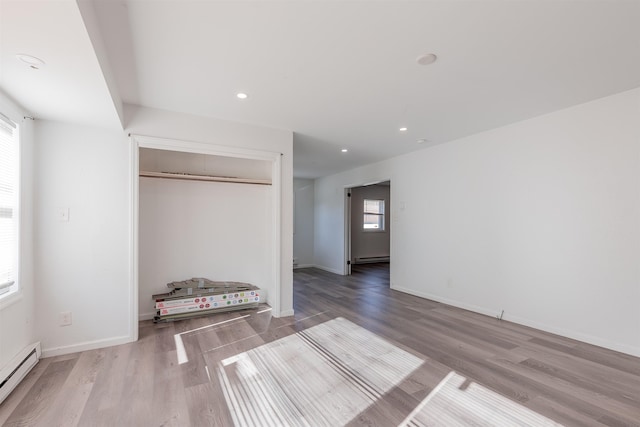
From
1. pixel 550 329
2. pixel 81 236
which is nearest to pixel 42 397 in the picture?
pixel 81 236

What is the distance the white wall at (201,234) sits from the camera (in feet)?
12.2

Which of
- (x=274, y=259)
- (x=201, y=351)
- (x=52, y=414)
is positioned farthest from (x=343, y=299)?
(x=52, y=414)

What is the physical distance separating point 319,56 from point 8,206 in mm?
2669

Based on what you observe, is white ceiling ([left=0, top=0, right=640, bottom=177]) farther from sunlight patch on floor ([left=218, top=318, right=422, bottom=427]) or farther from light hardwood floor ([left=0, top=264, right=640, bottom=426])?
sunlight patch on floor ([left=218, top=318, right=422, bottom=427])

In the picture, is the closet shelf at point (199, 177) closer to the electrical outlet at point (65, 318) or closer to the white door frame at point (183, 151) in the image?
the white door frame at point (183, 151)

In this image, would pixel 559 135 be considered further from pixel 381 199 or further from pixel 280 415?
pixel 381 199

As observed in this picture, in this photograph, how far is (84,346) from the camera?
2.76 meters

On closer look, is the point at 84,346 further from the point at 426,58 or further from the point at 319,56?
the point at 426,58

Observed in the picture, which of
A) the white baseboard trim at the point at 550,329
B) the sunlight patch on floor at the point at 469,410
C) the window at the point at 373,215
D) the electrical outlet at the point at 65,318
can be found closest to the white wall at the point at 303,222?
the window at the point at 373,215

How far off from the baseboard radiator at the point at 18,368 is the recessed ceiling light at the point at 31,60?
6.88ft

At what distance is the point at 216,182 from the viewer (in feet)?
13.7

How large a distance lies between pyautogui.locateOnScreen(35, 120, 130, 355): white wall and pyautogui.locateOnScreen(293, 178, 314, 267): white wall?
193 inches

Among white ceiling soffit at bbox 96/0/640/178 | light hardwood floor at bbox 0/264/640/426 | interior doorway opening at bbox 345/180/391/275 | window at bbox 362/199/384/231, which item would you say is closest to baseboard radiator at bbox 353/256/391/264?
interior doorway opening at bbox 345/180/391/275

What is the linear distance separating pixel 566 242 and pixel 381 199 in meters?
5.93
